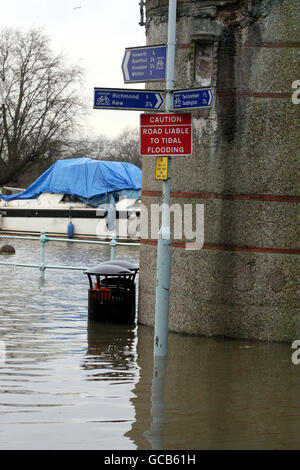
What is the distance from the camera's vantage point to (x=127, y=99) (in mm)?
8633

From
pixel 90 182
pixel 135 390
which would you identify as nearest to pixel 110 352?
pixel 135 390

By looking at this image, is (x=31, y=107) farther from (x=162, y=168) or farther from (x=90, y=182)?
(x=162, y=168)

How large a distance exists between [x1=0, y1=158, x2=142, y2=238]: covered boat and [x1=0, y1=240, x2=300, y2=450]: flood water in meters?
28.2

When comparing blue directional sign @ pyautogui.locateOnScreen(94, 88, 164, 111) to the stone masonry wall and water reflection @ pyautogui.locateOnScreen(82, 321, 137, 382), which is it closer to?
the stone masonry wall

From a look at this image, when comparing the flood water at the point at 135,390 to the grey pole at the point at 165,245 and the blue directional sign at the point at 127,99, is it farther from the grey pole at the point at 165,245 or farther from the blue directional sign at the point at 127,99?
the blue directional sign at the point at 127,99

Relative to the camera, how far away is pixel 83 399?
22.7ft

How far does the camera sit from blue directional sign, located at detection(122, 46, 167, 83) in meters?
8.72

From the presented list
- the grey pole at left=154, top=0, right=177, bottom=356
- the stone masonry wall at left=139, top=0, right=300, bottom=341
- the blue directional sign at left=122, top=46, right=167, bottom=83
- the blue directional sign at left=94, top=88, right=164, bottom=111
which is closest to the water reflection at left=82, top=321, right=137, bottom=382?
the grey pole at left=154, top=0, right=177, bottom=356

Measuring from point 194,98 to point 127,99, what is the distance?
790 mm

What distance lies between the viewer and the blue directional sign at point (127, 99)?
8578 millimetres

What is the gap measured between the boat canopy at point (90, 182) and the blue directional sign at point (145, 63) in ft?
103

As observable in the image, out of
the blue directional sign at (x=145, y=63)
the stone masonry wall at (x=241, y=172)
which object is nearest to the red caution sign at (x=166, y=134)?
the blue directional sign at (x=145, y=63)

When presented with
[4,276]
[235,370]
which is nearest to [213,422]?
[235,370]
